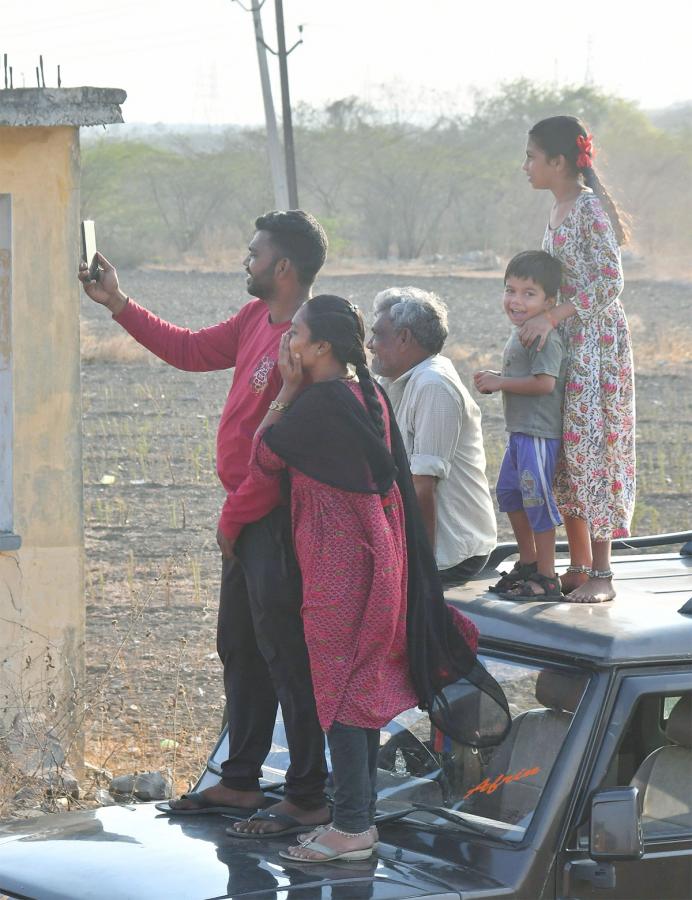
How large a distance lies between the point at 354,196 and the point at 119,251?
40.9ft

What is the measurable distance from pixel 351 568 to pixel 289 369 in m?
0.50

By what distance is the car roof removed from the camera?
3111 mm

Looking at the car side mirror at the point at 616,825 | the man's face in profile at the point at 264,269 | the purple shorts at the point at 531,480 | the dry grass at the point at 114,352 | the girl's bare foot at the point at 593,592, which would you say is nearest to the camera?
the car side mirror at the point at 616,825

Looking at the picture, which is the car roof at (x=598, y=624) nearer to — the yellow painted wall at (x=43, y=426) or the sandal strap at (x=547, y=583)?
the sandal strap at (x=547, y=583)

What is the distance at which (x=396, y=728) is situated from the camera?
11.9 feet

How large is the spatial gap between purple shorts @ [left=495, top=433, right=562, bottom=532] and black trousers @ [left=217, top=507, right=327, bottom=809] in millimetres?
847

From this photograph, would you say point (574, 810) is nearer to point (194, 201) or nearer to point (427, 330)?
point (427, 330)

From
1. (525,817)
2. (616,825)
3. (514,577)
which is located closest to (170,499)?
(514,577)

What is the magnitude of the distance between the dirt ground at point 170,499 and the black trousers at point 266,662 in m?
2.79

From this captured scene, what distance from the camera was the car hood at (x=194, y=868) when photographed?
292 cm

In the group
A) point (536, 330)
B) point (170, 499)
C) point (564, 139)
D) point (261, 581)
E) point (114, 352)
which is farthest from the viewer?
point (114, 352)

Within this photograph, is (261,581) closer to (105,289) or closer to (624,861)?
(624,861)

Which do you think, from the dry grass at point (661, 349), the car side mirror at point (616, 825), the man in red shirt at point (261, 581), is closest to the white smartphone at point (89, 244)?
the man in red shirt at point (261, 581)

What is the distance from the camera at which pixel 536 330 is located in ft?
13.4
